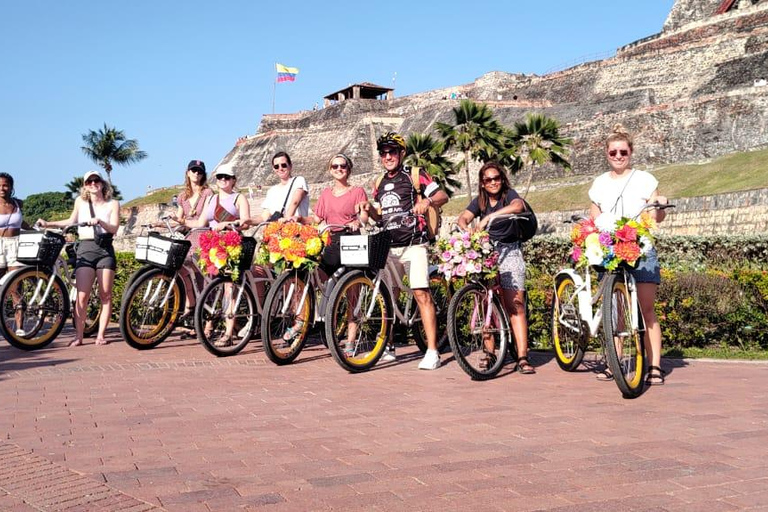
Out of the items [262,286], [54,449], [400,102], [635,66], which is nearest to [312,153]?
[400,102]

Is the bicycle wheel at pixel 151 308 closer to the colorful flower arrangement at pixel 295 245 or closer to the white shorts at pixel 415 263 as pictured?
the colorful flower arrangement at pixel 295 245

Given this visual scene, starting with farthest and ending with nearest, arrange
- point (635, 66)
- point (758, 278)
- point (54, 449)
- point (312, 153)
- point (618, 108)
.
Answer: point (312, 153) < point (635, 66) < point (618, 108) < point (758, 278) < point (54, 449)

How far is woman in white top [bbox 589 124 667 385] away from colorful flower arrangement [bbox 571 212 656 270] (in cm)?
27

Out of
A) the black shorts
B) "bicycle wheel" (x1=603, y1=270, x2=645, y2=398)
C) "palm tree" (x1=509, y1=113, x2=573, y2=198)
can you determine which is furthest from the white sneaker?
"palm tree" (x1=509, y1=113, x2=573, y2=198)

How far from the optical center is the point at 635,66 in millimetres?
51719

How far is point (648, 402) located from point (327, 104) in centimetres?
7228

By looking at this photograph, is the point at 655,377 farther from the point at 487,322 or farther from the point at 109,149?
the point at 109,149

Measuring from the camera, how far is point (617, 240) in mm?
5492

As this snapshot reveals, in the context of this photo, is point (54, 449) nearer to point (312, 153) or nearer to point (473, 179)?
point (473, 179)

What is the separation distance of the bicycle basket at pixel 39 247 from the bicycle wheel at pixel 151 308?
1.10 metres

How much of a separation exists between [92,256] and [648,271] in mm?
5798

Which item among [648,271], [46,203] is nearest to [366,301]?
[648,271]

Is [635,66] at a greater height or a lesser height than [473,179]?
greater

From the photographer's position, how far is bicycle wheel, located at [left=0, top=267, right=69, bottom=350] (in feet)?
26.3
